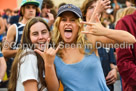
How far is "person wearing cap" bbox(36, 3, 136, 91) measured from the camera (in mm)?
2332

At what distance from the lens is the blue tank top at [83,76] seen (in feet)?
7.77

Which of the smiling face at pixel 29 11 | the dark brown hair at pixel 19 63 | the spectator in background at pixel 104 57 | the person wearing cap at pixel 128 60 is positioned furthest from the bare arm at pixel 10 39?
the person wearing cap at pixel 128 60

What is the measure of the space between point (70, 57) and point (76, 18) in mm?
424

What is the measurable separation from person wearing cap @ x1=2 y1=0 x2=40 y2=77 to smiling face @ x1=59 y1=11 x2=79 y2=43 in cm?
148

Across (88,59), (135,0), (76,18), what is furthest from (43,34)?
(135,0)

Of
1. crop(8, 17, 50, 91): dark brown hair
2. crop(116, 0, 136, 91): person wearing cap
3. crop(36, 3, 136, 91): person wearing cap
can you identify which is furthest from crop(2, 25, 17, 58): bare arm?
crop(116, 0, 136, 91): person wearing cap

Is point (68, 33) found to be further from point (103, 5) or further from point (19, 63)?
point (19, 63)

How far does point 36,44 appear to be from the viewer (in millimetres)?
2654

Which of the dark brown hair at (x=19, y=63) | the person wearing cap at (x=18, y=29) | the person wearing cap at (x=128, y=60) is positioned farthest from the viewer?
the person wearing cap at (x=18, y=29)

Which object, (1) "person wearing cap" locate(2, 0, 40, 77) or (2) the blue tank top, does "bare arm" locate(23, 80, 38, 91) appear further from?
(1) "person wearing cap" locate(2, 0, 40, 77)

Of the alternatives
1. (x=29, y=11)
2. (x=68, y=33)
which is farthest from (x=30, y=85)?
Answer: (x=29, y=11)

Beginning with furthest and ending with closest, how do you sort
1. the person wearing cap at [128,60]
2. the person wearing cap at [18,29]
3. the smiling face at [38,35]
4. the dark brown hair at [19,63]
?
the person wearing cap at [18,29] → the smiling face at [38,35] → the person wearing cap at [128,60] → the dark brown hair at [19,63]

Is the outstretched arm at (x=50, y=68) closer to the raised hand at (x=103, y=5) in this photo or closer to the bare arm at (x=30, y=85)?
the bare arm at (x=30, y=85)

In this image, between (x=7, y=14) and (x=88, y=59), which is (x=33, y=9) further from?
(x=7, y=14)
